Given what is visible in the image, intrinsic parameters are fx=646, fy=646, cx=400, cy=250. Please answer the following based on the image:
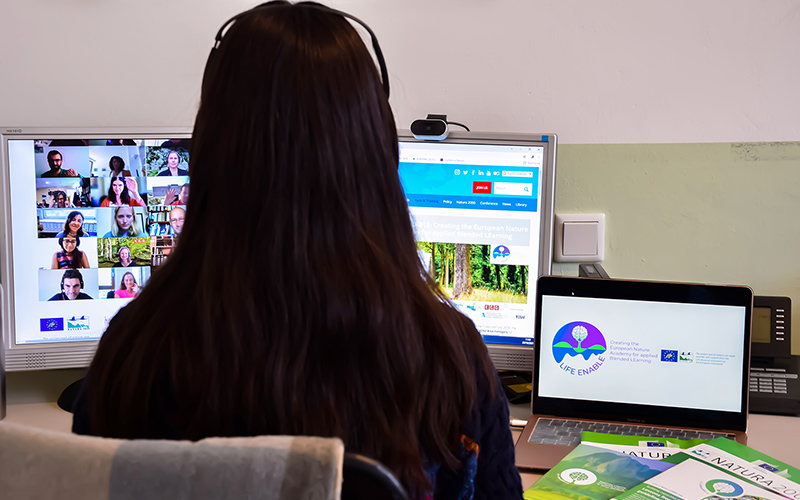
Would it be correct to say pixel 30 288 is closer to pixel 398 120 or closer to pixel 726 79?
pixel 398 120

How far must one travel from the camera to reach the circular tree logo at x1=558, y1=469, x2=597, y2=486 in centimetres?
85

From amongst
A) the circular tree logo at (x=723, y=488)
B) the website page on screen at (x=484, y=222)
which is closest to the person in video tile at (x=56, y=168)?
the website page on screen at (x=484, y=222)

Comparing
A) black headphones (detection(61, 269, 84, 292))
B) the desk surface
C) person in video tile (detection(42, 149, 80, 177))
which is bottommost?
the desk surface

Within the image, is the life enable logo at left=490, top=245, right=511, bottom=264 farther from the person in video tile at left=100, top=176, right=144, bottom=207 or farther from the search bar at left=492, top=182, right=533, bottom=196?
the person in video tile at left=100, top=176, right=144, bottom=207

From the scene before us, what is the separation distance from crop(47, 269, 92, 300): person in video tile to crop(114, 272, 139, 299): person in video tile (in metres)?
0.06

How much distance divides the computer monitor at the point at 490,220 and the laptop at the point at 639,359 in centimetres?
9

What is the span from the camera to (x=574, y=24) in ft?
4.11

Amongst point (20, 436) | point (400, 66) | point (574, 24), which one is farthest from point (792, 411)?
point (20, 436)

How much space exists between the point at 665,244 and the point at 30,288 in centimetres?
120

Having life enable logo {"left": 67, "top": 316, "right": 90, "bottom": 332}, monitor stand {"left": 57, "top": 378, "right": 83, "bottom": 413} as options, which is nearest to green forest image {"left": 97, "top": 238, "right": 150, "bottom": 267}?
life enable logo {"left": 67, "top": 316, "right": 90, "bottom": 332}

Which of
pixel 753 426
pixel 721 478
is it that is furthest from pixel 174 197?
pixel 753 426

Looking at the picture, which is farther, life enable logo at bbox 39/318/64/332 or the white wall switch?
the white wall switch

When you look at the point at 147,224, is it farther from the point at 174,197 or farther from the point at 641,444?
the point at 641,444

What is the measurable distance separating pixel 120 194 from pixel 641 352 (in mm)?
930
